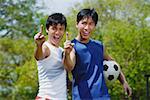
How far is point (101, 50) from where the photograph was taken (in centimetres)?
439

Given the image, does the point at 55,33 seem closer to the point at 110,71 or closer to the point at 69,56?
the point at 69,56

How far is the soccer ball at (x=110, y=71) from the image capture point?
448cm

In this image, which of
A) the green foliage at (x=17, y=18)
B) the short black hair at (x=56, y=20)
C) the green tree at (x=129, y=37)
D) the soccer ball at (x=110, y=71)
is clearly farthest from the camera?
the green foliage at (x=17, y=18)

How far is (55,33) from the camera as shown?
4109 millimetres

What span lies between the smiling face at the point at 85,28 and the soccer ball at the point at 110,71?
0.39 metres

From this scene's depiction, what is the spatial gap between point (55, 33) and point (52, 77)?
16.1 inches

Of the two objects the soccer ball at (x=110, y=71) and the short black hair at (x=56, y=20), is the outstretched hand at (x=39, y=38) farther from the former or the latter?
the soccer ball at (x=110, y=71)

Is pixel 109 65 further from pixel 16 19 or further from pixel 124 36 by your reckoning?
pixel 16 19

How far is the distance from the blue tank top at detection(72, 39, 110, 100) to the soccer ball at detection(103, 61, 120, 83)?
23 cm

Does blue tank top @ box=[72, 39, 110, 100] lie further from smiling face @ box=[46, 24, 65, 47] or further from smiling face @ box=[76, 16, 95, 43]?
smiling face @ box=[46, 24, 65, 47]

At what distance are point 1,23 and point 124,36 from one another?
9377 mm

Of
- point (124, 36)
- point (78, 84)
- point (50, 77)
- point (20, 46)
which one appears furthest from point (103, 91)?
point (20, 46)

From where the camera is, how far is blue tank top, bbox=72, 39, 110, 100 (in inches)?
164

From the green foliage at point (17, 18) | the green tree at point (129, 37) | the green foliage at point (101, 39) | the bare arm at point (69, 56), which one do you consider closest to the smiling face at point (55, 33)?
the bare arm at point (69, 56)
